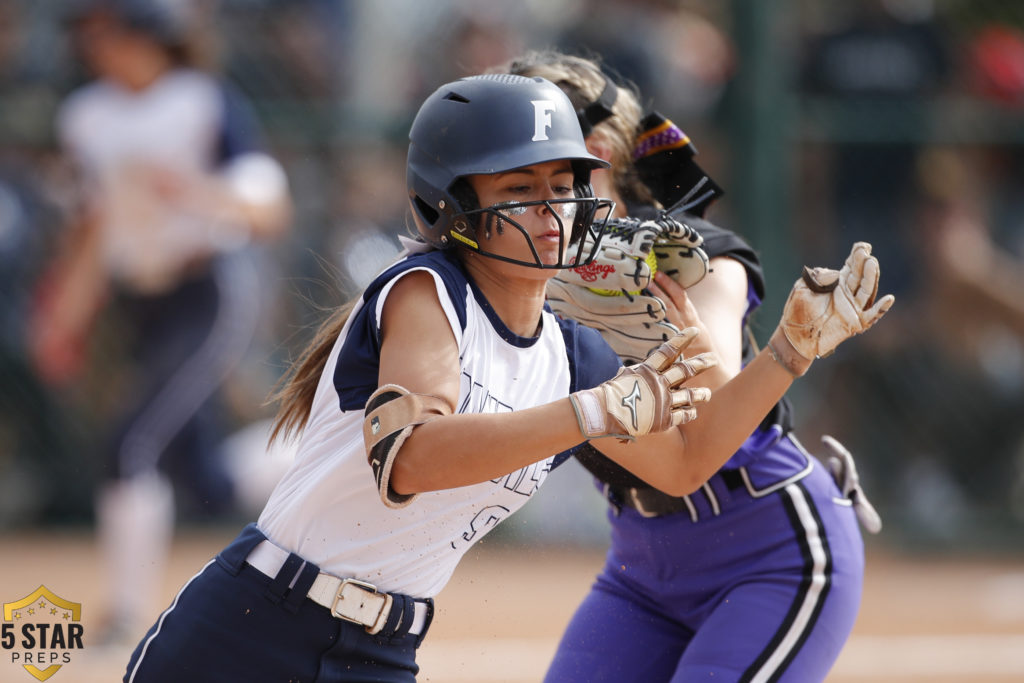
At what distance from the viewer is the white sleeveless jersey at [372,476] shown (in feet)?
7.93

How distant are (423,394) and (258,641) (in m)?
0.62

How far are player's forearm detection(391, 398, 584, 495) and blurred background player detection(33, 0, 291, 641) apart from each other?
3.95 metres

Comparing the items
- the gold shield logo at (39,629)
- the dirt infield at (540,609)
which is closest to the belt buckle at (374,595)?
the gold shield logo at (39,629)

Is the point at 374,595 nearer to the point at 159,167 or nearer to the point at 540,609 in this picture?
the point at 159,167

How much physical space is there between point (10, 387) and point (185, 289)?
2.33m

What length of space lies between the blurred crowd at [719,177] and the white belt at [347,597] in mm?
5055

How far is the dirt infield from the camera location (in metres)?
5.78

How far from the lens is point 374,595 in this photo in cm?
247

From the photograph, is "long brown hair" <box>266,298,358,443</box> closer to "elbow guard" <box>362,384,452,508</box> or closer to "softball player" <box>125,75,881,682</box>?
"softball player" <box>125,75,881,682</box>

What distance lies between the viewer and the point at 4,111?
7.67 meters

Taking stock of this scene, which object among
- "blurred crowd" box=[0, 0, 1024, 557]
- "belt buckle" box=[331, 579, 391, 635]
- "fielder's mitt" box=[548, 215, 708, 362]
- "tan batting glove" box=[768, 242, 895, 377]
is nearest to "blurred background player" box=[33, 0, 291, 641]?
"blurred crowd" box=[0, 0, 1024, 557]

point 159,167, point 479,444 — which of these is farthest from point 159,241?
point 479,444

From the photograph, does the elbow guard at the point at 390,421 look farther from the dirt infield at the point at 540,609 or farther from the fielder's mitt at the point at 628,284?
the dirt infield at the point at 540,609

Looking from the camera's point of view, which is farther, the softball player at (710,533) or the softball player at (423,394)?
the softball player at (710,533)
